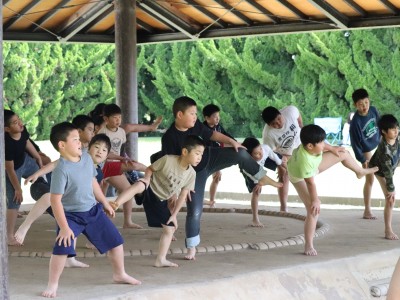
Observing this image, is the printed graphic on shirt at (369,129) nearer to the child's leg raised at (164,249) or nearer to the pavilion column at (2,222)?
the child's leg raised at (164,249)

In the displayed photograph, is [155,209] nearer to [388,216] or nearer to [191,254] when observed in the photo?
[191,254]

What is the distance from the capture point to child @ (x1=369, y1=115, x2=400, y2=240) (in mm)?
6684

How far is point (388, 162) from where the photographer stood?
265 inches

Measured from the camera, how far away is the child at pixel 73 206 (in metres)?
4.62

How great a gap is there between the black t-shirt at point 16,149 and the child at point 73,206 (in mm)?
1668

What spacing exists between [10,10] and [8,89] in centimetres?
1152

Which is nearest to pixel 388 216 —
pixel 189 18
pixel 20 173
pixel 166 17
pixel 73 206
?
pixel 20 173

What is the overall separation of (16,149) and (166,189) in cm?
139

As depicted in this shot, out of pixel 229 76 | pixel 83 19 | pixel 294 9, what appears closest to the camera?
pixel 294 9

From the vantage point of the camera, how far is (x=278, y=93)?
857 inches

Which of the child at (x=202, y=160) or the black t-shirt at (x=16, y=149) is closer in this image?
the child at (x=202, y=160)

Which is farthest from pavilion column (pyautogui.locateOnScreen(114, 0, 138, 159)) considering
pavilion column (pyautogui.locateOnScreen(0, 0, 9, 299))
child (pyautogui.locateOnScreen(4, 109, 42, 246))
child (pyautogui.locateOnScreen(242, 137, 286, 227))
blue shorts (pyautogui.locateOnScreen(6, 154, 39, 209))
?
pavilion column (pyautogui.locateOnScreen(0, 0, 9, 299))

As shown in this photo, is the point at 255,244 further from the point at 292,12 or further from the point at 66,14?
the point at 66,14

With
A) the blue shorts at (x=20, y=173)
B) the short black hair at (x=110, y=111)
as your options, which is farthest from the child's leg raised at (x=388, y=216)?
the blue shorts at (x=20, y=173)
